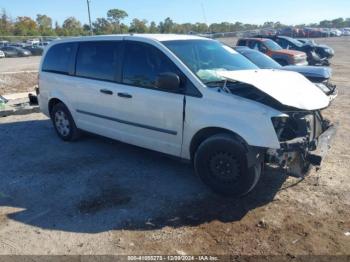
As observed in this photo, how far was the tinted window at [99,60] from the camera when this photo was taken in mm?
5625

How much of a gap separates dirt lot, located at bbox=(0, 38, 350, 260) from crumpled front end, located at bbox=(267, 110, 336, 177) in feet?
1.59

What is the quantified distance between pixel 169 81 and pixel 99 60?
1810mm

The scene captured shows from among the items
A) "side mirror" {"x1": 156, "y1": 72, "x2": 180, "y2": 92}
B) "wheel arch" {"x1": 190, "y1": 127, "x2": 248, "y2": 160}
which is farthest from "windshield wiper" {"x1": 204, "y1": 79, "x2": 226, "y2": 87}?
"wheel arch" {"x1": 190, "y1": 127, "x2": 248, "y2": 160}

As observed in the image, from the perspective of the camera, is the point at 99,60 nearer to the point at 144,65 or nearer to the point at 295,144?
the point at 144,65

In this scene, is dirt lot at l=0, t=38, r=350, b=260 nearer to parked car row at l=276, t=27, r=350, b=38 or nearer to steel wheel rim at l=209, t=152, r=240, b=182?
steel wheel rim at l=209, t=152, r=240, b=182

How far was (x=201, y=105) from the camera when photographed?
4.54 m

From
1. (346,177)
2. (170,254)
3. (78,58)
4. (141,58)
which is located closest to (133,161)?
(141,58)

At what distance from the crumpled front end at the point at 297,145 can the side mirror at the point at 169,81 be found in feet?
4.11

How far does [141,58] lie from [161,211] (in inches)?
85.3

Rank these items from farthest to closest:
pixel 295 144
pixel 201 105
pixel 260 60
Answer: pixel 260 60, pixel 201 105, pixel 295 144

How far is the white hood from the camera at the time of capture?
13.9 feet

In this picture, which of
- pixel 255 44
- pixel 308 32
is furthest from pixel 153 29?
pixel 255 44

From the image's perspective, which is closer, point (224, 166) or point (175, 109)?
point (224, 166)

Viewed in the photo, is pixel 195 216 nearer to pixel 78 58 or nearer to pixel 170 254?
pixel 170 254
